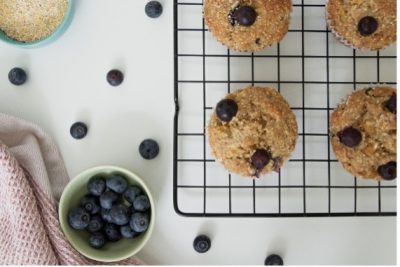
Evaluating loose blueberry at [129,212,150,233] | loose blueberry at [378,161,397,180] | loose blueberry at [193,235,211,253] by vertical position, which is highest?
loose blueberry at [378,161,397,180]

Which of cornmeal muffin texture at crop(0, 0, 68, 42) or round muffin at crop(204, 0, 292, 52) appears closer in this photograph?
round muffin at crop(204, 0, 292, 52)

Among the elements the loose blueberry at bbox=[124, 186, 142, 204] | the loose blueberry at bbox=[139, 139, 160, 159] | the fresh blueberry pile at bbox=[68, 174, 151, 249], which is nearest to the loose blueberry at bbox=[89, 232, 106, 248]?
the fresh blueberry pile at bbox=[68, 174, 151, 249]

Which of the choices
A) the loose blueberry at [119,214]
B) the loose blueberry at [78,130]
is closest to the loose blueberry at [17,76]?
the loose blueberry at [78,130]

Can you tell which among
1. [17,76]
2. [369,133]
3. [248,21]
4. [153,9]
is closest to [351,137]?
[369,133]

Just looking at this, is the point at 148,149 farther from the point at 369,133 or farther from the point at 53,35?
the point at 369,133

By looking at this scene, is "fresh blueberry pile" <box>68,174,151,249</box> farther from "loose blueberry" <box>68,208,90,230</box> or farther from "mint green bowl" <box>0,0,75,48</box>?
"mint green bowl" <box>0,0,75,48</box>

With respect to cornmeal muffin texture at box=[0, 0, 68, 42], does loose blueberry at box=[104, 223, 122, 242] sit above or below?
below
